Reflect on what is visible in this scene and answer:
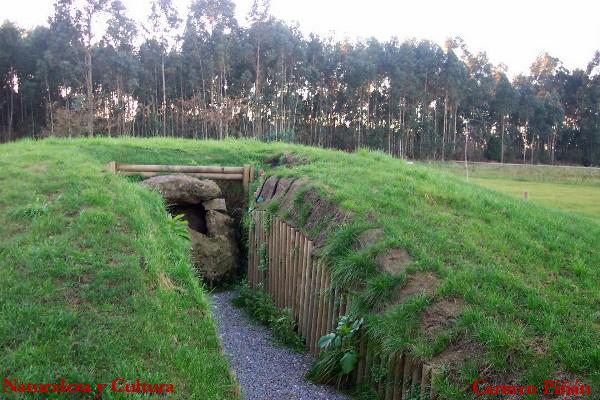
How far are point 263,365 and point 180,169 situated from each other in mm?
5575

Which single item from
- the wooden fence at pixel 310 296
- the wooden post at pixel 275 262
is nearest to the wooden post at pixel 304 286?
the wooden fence at pixel 310 296

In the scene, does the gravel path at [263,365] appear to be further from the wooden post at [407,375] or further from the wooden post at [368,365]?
the wooden post at [407,375]

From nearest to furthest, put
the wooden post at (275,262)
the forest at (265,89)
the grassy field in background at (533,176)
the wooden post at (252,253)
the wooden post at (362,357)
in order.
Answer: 1. the wooden post at (362,357)
2. the wooden post at (275,262)
3. the wooden post at (252,253)
4. the grassy field in background at (533,176)
5. the forest at (265,89)

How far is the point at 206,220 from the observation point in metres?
9.55

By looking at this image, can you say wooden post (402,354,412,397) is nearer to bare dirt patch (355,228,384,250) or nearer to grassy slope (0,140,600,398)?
grassy slope (0,140,600,398)

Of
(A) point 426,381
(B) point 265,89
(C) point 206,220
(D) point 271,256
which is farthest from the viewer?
(B) point 265,89

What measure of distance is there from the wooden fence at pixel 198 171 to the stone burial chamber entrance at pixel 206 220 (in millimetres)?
512

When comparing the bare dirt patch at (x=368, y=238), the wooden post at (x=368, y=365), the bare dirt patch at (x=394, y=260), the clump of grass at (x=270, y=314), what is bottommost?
the clump of grass at (x=270, y=314)

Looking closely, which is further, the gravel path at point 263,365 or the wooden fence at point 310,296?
the gravel path at point 263,365

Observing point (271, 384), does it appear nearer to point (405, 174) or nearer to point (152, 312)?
point (152, 312)

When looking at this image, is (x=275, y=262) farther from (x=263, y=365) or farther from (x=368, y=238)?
(x=368, y=238)

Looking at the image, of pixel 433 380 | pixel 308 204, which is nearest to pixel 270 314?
pixel 308 204

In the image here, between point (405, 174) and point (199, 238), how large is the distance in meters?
4.04

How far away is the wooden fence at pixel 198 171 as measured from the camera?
9836 mm
